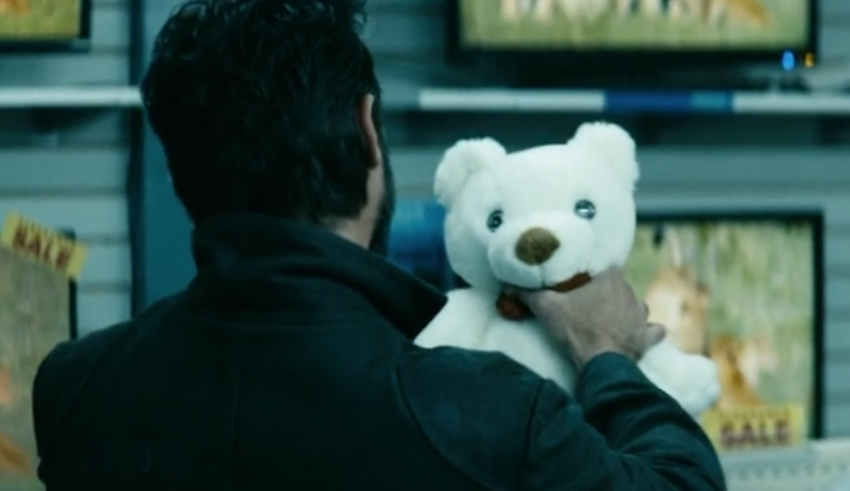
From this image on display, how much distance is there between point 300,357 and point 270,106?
0.66 feet

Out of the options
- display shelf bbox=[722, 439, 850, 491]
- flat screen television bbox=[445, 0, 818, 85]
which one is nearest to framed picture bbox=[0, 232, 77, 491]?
flat screen television bbox=[445, 0, 818, 85]

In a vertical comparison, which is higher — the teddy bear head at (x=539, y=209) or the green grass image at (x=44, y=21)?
the green grass image at (x=44, y=21)

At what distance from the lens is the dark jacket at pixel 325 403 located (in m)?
1.35

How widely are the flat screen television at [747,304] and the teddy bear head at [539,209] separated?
1082 millimetres

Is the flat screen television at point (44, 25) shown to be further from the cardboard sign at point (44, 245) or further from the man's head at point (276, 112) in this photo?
the man's head at point (276, 112)

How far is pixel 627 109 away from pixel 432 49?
341 millimetres

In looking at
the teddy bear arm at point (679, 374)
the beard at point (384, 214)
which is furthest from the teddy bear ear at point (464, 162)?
the beard at point (384, 214)

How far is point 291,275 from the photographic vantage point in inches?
55.0

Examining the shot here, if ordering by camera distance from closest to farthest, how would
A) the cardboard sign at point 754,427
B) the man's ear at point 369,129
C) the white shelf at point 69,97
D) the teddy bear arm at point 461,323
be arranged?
the man's ear at point 369,129 → the teddy bear arm at point 461,323 → the white shelf at point 69,97 → the cardboard sign at point 754,427

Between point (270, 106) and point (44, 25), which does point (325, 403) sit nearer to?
point (270, 106)

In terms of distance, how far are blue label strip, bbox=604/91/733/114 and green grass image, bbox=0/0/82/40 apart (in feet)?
2.87

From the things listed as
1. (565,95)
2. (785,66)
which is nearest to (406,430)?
(565,95)

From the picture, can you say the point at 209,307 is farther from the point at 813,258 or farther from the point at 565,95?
the point at 813,258

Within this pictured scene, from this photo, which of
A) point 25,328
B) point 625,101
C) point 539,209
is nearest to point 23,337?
point 25,328
